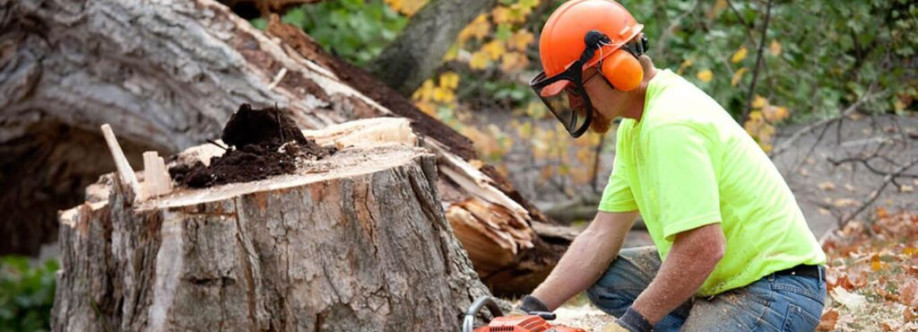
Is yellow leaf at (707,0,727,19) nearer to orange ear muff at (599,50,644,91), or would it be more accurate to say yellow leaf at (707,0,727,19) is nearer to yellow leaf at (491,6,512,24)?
yellow leaf at (491,6,512,24)

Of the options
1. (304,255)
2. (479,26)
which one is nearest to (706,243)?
(304,255)

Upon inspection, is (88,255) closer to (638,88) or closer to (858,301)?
(638,88)

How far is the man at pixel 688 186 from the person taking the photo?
A: 3104 millimetres

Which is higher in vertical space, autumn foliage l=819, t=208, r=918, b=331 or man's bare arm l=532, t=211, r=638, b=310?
man's bare arm l=532, t=211, r=638, b=310

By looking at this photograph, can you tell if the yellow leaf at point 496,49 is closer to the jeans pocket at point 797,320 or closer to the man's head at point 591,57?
the man's head at point 591,57

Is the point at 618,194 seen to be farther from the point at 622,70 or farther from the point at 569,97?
the point at 622,70

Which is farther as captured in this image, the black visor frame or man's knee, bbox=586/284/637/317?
man's knee, bbox=586/284/637/317

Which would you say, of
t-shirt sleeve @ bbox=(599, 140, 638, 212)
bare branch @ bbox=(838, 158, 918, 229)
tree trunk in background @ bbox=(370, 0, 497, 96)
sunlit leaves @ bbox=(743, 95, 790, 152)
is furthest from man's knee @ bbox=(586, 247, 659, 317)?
sunlit leaves @ bbox=(743, 95, 790, 152)

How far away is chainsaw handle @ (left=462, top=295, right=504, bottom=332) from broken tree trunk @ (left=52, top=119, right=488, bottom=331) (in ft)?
0.39

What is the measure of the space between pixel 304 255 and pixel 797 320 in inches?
63.9

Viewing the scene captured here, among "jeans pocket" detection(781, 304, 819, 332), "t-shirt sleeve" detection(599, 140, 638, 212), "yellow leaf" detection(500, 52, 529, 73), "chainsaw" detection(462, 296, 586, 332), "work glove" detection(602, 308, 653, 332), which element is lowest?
"jeans pocket" detection(781, 304, 819, 332)

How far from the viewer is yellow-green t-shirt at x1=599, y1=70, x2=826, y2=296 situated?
3076 millimetres

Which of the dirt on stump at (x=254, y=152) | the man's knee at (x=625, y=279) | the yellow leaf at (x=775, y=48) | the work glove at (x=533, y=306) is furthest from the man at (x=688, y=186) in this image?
the yellow leaf at (x=775, y=48)

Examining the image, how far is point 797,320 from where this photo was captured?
3.37 m
